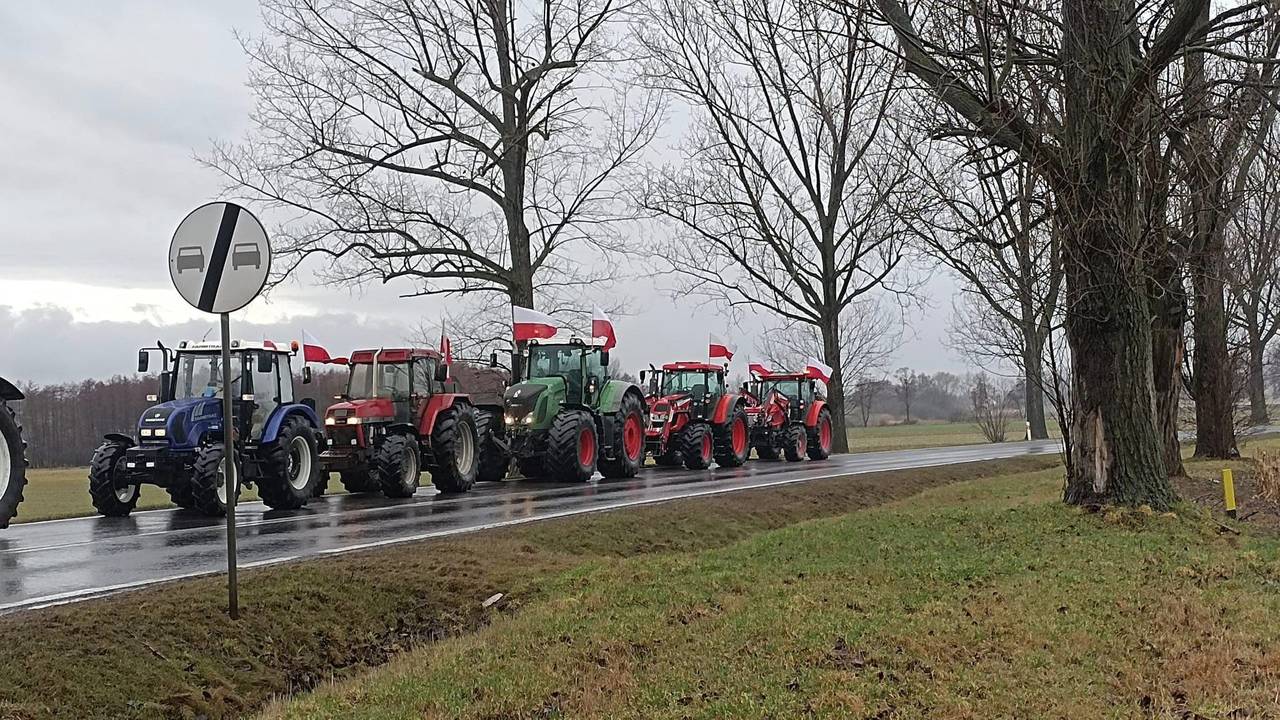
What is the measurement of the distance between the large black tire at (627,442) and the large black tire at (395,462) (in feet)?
16.6

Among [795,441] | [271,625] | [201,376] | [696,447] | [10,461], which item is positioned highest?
[201,376]

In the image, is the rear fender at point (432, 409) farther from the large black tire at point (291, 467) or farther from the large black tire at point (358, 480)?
the large black tire at point (291, 467)

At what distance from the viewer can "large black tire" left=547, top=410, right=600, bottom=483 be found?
20.6m

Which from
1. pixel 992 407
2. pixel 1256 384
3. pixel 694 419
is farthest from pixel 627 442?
pixel 992 407

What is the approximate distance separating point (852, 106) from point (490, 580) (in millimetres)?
24178

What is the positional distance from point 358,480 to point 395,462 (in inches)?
52.6

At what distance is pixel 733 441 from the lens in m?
27.4

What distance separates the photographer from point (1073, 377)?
484 inches

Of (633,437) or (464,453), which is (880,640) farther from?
(633,437)

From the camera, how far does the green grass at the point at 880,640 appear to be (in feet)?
18.9

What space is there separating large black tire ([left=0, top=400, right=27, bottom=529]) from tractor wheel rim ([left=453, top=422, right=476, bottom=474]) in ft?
27.4

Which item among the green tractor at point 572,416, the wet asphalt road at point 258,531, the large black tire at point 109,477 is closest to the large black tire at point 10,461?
the wet asphalt road at point 258,531

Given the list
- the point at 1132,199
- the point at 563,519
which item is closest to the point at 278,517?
the point at 563,519

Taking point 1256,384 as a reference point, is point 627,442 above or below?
below
